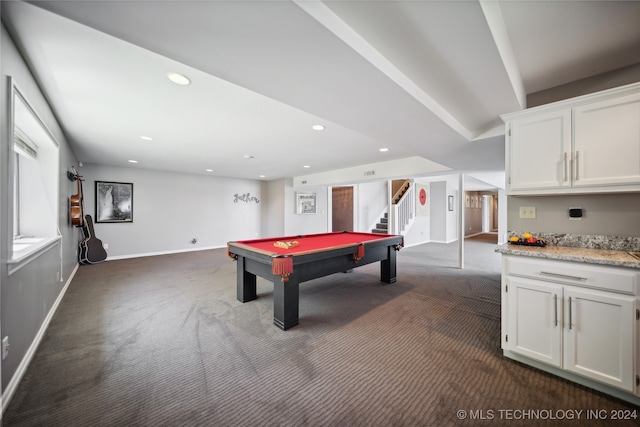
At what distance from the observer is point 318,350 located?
2078mm

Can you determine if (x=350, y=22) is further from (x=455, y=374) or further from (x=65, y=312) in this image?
(x=65, y=312)

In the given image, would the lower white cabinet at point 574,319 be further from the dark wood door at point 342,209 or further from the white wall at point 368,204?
the dark wood door at point 342,209

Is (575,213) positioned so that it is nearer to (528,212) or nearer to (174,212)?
(528,212)

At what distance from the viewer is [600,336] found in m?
1.55

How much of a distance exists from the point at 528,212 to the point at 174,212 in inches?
302

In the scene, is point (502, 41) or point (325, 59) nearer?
point (325, 59)

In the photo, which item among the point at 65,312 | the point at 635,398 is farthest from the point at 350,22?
the point at 65,312

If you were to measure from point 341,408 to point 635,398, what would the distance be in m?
1.82

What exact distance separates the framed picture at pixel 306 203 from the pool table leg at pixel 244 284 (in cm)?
496

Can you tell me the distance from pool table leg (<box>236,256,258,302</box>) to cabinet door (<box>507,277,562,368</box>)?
275cm

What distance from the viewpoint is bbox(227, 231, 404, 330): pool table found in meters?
2.45

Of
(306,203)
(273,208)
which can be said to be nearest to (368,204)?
(306,203)

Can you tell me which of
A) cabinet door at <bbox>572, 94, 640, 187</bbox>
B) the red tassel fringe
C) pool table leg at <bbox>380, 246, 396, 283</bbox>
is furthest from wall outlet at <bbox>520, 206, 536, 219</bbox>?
the red tassel fringe

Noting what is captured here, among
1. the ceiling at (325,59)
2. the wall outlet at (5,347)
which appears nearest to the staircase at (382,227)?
the ceiling at (325,59)
